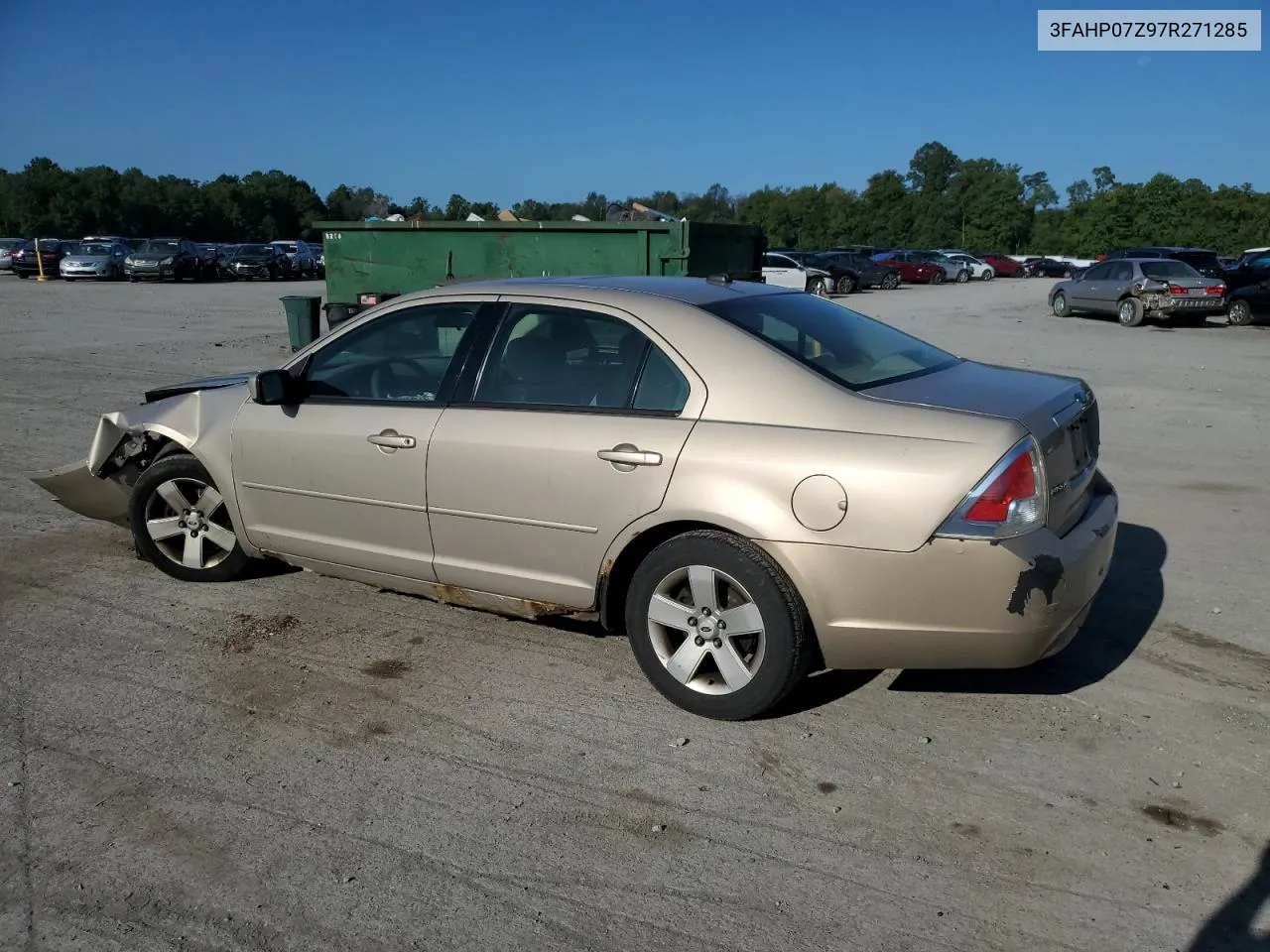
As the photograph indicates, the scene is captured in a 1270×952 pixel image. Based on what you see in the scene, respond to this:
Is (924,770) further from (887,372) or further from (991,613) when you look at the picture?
(887,372)

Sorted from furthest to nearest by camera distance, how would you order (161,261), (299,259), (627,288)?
(299,259) < (161,261) < (627,288)

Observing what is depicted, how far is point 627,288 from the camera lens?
4.39 meters

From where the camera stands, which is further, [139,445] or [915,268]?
[915,268]

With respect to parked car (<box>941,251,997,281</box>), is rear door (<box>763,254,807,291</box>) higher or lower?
lower

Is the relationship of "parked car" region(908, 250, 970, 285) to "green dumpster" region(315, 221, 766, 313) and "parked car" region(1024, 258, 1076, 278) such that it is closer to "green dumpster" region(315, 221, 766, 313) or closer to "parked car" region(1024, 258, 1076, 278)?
"parked car" region(1024, 258, 1076, 278)

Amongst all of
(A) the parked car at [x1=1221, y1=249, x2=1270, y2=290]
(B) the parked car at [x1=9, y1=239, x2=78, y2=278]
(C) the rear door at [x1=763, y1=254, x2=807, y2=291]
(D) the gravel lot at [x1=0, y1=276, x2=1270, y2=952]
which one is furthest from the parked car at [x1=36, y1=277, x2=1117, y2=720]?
(B) the parked car at [x1=9, y1=239, x2=78, y2=278]

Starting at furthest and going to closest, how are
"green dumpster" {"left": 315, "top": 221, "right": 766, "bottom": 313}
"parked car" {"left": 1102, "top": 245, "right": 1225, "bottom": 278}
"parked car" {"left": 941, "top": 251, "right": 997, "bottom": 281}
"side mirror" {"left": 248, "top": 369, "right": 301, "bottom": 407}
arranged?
1. "parked car" {"left": 941, "top": 251, "right": 997, "bottom": 281}
2. "parked car" {"left": 1102, "top": 245, "right": 1225, "bottom": 278}
3. "green dumpster" {"left": 315, "top": 221, "right": 766, "bottom": 313}
4. "side mirror" {"left": 248, "top": 369, "right": 301, "bottom": 407}

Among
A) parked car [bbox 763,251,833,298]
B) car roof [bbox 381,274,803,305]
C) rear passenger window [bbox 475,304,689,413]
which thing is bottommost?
rear passenger window [bbox 475,304,689,413]

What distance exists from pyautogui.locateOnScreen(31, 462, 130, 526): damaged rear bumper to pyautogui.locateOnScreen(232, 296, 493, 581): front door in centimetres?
126

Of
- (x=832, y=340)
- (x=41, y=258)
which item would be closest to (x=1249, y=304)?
(x=832, y=340)

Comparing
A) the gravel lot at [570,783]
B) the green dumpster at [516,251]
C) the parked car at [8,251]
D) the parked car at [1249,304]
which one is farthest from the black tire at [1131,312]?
the parked car at [8,251]

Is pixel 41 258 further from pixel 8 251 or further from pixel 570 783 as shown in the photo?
pixel 570 783

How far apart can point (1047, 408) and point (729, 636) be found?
1.43 meters

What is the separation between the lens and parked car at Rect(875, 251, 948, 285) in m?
46.5
